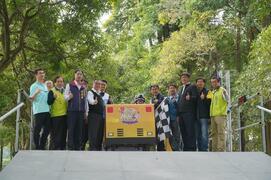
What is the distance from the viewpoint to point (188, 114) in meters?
11.0

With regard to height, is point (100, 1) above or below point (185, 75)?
above

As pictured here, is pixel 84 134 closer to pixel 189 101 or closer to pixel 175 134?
pixel 175 134

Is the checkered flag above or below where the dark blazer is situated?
below

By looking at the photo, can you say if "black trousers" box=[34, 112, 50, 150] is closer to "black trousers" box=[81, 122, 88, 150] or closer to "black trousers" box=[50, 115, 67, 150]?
"black trousers" box=[50, 115, 67, 150]

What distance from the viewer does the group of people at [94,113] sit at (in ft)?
33.9

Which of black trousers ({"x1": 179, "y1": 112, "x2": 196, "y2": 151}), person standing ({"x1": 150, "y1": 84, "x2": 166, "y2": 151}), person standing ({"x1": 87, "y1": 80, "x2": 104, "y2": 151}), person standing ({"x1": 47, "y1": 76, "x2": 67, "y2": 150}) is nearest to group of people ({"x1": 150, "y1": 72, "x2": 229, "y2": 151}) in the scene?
black trousers ({"x1": 179, "y1": 112, "x2": 196, "y2": 151})

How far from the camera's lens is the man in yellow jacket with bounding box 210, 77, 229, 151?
10.8 meters

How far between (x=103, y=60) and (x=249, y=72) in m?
7.55

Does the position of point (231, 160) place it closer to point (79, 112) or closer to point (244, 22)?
point (79, 112)

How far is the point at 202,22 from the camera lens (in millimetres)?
20312

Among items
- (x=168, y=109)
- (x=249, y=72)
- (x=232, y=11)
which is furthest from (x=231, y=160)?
(x=232, y=11)

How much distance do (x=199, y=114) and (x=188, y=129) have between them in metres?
0.39

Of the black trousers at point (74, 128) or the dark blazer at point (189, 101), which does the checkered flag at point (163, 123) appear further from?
the black trousers at point (74, 128)

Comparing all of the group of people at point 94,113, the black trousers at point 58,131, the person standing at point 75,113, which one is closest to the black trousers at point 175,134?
the group of people at point 94,113
